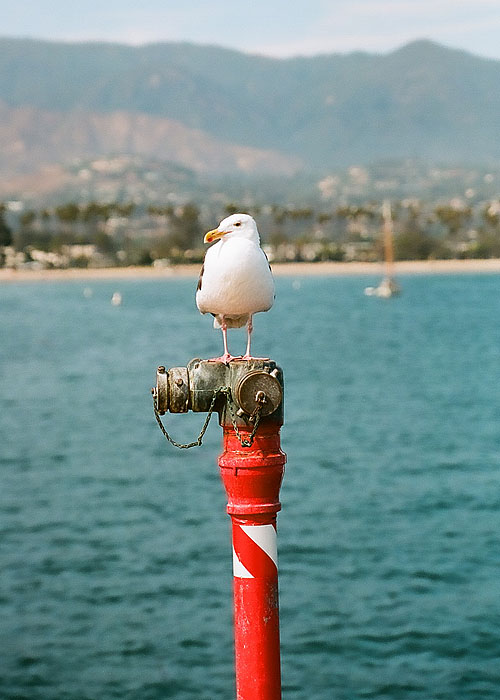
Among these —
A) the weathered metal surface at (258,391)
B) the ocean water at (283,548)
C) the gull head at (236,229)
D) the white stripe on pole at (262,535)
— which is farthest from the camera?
the ocean water at (283,548)

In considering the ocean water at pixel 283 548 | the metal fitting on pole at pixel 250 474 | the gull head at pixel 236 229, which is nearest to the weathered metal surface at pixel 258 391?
the metal fitting on pole at pixel 250 474

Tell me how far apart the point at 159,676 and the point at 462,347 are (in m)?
69.6

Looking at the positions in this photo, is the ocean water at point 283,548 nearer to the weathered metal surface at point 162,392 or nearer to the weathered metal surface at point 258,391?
the weathered metal surface at point 162,392

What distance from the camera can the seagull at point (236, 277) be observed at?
24.5 feet

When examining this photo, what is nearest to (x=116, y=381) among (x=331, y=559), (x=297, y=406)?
(x=297, y=406)

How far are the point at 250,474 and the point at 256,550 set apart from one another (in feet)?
1.51

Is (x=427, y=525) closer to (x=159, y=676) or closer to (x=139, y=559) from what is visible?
(x=139, y=559)

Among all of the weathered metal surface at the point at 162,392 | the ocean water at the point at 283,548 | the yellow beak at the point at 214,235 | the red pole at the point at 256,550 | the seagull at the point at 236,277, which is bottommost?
the ocean water at the point at 283,548

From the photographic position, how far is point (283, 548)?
75.4 ft

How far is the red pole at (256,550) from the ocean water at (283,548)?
9.36 meters

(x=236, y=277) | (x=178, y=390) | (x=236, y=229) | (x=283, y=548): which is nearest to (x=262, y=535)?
(x=178, y=390)

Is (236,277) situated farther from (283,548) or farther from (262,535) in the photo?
(283,548)

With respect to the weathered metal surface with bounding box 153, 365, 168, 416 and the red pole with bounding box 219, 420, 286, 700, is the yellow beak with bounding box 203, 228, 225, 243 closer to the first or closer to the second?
the weathered metal surface with bounding box 153, 365, 168, 416

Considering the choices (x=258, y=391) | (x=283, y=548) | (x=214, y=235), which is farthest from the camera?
(x=283, y=548)
